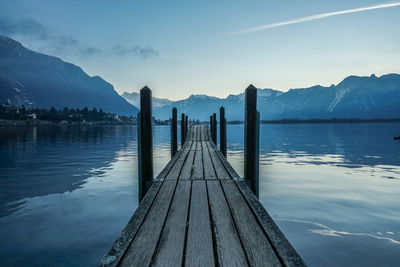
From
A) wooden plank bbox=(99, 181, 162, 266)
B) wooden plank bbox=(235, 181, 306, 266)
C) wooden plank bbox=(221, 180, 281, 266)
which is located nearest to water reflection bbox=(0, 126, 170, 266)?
wooden plank bbox=(99, 181, 162, 266)

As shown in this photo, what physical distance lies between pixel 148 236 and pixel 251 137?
412 centimetres

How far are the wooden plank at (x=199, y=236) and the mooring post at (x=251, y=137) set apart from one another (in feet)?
6.65

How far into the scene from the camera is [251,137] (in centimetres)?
656

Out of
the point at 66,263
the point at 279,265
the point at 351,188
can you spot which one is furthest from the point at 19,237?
the point at 351,188

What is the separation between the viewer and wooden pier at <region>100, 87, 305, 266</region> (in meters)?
2.75

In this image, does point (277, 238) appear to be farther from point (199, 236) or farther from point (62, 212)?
point (62, 212)

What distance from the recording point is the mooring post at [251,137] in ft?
21.3

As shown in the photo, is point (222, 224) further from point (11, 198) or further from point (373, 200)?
point (11, 198)

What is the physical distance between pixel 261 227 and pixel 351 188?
33.2 ft

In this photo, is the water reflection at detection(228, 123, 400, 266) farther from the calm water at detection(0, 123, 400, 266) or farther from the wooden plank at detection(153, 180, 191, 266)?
the wooden plank at detection(153, 180, 191, 266)

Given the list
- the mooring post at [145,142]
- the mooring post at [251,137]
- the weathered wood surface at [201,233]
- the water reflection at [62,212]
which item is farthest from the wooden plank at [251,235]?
the water reflection at [62,212]

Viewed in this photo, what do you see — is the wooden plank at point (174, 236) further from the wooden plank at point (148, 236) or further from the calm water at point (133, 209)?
the calm water at point (133, 209)

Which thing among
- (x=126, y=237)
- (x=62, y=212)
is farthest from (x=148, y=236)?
(x=62, y=212)

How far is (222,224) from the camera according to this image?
3.67 meters
